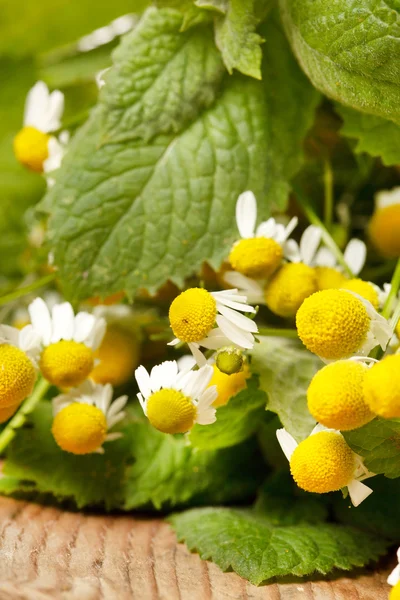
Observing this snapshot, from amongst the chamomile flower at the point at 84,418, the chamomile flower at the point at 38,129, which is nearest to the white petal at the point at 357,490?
the chamomile flower at the point at 84,418

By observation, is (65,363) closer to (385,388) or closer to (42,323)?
(42,323)

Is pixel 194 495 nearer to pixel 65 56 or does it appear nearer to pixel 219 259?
pixel 219 259

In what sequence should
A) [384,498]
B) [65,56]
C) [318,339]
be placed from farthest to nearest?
1. [65,56]
2. [384,498]
3. [318,339]

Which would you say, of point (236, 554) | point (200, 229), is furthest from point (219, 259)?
point (236, 554)

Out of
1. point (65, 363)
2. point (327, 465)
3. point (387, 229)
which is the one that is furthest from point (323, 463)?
point (387, 229)

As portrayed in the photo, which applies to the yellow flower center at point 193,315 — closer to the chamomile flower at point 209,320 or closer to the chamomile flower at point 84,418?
the chamomile flower at point 209,320

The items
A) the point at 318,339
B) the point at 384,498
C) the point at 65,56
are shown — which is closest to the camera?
the point at 318,339
